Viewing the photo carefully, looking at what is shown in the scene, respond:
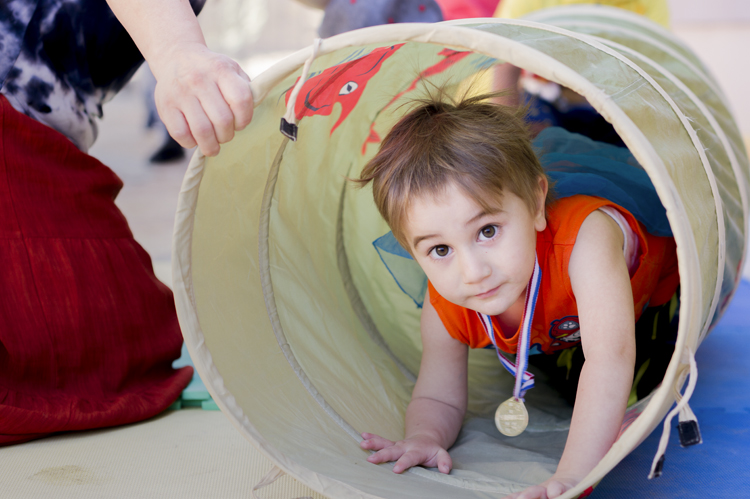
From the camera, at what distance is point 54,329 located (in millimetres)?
1133

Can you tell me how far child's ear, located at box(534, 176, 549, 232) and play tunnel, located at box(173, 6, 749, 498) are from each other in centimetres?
21

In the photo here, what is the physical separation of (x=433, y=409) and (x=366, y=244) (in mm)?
532

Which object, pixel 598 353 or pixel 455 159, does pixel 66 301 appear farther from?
pixel 598 353

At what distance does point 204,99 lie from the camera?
0.70 m

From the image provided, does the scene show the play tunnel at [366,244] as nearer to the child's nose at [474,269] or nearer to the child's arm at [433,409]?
the child's arm at [433,409]

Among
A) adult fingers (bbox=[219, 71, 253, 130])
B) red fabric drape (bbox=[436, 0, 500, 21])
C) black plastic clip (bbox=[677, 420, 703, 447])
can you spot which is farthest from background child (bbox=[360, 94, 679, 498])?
red fabric drape (bbox=[436, 0, 500, 21])

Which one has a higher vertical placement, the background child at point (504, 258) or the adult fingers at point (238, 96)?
the adult fingers at point (238, 96)

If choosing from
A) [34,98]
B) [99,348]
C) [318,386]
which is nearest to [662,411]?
[318,386]

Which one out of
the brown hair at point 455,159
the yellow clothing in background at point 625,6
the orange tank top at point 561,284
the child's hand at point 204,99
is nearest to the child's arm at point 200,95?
the child's hand at point 204,99

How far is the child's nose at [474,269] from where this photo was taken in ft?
2.75

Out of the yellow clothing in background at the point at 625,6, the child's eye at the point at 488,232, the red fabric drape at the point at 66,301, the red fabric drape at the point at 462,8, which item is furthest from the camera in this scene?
the red fabric drape at the point at 462,8

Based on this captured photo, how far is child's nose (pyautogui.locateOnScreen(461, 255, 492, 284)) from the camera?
0.84 m

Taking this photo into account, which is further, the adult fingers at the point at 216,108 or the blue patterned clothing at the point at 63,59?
the blue patterned clothing at the point at 63,59

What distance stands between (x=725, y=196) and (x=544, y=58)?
17.8 inches
